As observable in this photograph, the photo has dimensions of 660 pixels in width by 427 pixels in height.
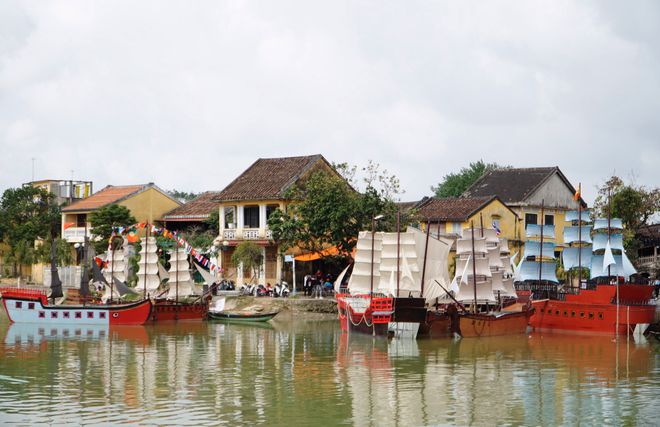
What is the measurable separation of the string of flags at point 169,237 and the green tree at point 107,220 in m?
4.25

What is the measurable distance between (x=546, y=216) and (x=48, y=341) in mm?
36400

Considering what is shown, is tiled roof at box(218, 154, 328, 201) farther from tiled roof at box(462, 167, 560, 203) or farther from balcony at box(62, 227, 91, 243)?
tiled roof at box(462, 167, 560, 203)

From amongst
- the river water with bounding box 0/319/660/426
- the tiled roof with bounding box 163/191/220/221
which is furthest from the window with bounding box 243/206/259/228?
the river water with bounding box 0/319/660/426

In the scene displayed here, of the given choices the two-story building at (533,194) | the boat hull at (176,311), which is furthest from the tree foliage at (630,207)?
the boat hull at (176,311)

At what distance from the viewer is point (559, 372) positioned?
31.2 meters

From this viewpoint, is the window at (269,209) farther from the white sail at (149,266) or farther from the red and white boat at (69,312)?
the red and white boat at (69,312)

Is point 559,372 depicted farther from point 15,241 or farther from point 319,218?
point 15,241

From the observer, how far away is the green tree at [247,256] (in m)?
56.1

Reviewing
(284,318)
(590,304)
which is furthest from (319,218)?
(590,304)

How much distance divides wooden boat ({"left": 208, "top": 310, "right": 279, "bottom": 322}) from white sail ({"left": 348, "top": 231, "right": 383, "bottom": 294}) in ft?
20.0

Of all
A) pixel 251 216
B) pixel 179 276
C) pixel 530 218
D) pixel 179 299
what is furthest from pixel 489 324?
pixel 530 218

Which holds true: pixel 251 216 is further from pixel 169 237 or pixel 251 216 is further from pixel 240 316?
pixel 240 316

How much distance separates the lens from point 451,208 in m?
61.9

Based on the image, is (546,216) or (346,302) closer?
(346,302)
